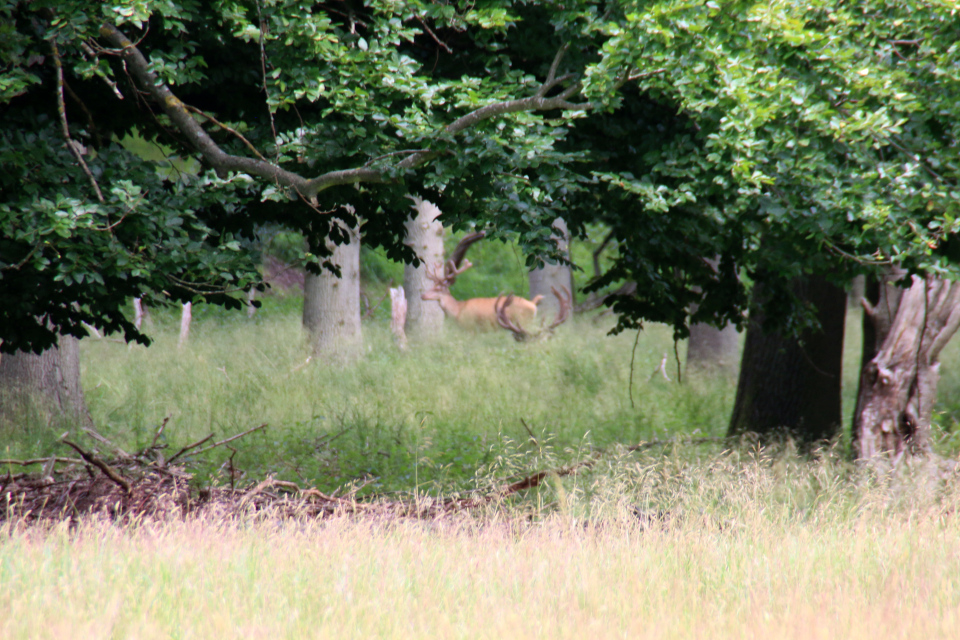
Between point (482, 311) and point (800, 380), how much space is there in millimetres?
11797

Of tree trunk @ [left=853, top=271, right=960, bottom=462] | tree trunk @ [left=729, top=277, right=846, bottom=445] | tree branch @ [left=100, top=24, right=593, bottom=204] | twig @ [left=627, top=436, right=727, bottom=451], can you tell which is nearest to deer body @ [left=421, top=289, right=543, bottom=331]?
tree trunk @ [left=729, top=277, right=846, bottom=445]

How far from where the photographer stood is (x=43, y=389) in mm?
8359

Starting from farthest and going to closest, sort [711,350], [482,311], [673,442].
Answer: [482,311] → [711,350] → [673,442]

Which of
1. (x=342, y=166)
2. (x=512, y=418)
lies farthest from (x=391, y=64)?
(x=512, y=418)

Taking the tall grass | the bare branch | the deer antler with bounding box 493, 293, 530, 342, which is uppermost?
the bare branch

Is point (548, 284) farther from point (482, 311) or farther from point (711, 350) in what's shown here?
point (711, 350)

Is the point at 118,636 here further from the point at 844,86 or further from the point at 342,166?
the point at 844,86

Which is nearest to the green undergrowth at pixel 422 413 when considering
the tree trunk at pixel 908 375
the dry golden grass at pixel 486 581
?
the tree trunk at pixel 908 375

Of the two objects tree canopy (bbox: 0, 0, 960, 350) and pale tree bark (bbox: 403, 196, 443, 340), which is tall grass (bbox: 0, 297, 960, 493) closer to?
pale tree bark (bbox: 403, 196, 443, 340)

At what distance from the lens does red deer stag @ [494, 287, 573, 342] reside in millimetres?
16234

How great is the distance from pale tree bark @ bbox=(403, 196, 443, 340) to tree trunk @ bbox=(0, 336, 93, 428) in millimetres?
8212

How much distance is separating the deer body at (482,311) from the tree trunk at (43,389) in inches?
404

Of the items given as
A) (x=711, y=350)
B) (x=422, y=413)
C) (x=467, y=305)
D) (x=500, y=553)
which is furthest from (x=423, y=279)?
(x=500, y=553)

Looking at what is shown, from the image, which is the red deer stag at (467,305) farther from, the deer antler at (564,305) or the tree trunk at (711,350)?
the tree trunk at (711,350)
